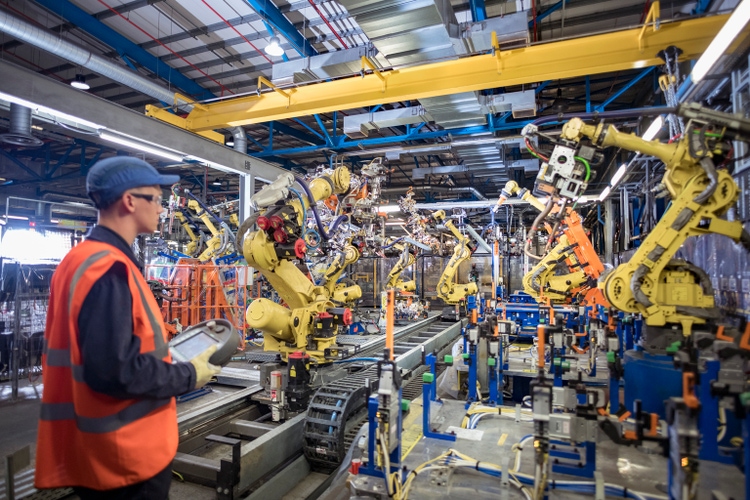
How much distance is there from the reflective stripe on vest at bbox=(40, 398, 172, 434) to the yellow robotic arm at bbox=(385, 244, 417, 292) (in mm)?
11719

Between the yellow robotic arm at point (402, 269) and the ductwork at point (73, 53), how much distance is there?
7.83 m

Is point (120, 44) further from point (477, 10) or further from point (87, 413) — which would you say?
point (87, 413)

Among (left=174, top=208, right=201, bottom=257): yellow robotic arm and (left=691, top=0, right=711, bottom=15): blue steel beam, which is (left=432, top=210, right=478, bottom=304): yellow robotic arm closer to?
(left=174, top=208, right=201, bottom=257): yellow robotic arm

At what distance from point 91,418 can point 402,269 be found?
1247 cm

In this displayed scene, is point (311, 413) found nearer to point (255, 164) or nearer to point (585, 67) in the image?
point (585, 67)

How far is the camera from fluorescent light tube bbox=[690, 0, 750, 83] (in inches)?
118

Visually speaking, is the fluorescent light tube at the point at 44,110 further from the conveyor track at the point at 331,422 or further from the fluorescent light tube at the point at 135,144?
the conveyor track at the point at 331,422

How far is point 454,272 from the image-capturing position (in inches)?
569

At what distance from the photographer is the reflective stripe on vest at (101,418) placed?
1573 millimetres

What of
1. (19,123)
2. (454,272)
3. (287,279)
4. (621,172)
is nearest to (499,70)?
(621,172)

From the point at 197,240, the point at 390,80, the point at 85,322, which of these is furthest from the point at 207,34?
the point at 197,240

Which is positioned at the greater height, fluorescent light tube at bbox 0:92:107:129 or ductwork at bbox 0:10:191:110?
ductwork at bbox 0:10:191:110

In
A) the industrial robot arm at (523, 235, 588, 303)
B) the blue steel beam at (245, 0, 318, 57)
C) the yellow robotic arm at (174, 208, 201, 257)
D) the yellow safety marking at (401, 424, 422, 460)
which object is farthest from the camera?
the yellow robotic arm at (174, 208, 201, 257)

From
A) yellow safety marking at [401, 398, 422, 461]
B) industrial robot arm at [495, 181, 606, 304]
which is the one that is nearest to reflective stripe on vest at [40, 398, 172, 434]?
yellow safety marking at [401, 398, 422, 461]
